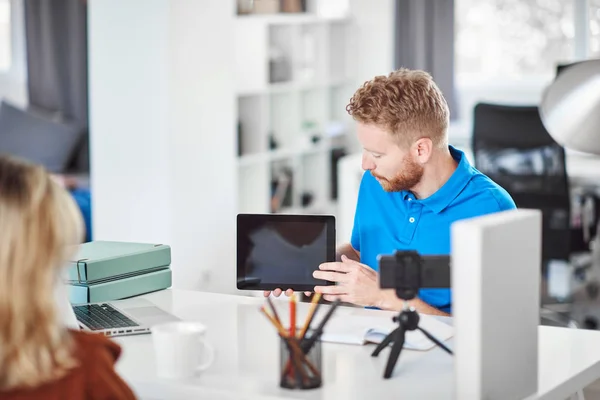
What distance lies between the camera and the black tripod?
1.83 m

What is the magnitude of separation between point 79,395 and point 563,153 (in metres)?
3.52

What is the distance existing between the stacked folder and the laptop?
0.04 metres

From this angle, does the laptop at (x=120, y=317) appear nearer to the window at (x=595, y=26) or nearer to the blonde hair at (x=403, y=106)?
the blonde hair at (x=403, y=106)

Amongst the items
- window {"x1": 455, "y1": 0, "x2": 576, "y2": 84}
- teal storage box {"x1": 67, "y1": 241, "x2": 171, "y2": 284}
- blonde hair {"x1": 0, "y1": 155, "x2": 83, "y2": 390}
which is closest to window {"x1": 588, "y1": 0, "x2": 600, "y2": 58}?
window {"x1": 455, "y1": 0, "x2": 576, "y2": 84}

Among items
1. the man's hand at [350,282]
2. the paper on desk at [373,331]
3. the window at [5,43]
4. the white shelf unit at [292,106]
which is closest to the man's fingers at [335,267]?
the man's hand at [350,282]

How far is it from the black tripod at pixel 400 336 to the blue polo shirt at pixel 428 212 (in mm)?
477

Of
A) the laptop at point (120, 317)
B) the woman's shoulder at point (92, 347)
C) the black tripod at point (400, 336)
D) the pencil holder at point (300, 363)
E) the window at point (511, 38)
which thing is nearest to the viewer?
the woman's shoulder at point (92, 347)

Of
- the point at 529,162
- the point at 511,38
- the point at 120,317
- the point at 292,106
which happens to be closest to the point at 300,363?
the point at 120,317

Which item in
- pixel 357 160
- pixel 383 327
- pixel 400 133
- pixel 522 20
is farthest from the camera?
pixel 522 20

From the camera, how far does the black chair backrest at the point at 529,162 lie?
4.55 m

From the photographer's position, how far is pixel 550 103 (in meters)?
2.29

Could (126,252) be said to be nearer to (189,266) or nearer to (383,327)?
(383,327)

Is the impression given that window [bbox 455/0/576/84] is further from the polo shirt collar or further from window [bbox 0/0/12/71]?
the polo shirt collar

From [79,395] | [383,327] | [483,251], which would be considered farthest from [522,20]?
[79,395]
